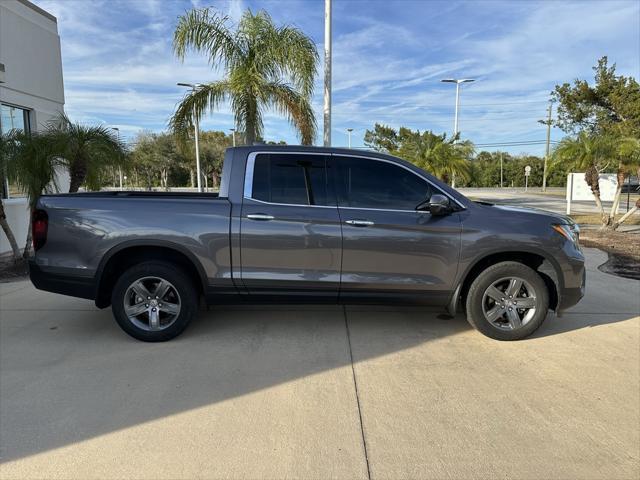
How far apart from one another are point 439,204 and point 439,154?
1665 centimetres

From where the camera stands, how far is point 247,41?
1029 centimetres

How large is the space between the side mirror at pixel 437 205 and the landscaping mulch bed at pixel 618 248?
4895 mm

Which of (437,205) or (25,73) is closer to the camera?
(437,205)

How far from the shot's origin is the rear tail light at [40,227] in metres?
4.25

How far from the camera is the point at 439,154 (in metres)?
19.9

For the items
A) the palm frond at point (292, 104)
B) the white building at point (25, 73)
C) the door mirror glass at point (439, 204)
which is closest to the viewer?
the door mirror glass at point (439, 204)

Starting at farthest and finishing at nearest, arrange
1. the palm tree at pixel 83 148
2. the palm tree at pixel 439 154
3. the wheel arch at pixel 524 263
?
the palm tree at pixel 439 154 < the palm tree at pixel 83 148 < the wheel arch at pixel 524 263

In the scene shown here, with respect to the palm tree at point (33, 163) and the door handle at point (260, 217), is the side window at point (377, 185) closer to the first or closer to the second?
the door handle at point (260, 217)

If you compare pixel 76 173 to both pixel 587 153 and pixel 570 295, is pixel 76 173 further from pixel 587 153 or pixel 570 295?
pixel 587 153

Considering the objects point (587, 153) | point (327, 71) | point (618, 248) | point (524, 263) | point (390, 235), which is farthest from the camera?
point (587, 153)

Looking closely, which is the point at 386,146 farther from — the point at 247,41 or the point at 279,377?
the point at 279,377

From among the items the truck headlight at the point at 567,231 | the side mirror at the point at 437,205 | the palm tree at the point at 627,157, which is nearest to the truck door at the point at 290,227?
the side mirror at the point at 437,205

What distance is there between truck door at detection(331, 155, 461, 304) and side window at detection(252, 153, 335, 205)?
15cm

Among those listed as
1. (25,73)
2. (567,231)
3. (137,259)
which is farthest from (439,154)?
(137,259)
